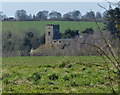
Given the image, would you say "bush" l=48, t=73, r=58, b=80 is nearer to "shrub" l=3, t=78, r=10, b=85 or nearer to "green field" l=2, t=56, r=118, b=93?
"green field" l=2, t=56, r=118, b=93

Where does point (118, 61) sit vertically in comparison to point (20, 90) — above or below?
above

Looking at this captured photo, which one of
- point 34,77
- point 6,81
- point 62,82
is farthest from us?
point 34,77

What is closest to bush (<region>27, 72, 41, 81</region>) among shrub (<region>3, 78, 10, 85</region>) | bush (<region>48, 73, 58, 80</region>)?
bush (<region>48, 73, 58, 80</region>)

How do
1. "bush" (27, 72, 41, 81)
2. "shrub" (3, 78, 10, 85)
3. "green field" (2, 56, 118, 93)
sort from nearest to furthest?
"green field" (2, 56, 118, 93)
"shrub" (3, 78, 10, 85)
"bush" (27, 72, 41, 81)

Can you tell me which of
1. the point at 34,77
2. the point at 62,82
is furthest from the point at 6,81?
the point at 62,82

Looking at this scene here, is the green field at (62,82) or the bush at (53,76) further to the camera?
the bush at (53,76)

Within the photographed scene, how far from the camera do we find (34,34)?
131 feet

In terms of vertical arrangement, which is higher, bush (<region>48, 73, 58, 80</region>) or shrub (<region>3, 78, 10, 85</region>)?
bush (<region>48, 73, 58, 80</region>)

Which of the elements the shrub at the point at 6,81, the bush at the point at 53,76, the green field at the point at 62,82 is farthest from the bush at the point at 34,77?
the shrub at the point at 6,81

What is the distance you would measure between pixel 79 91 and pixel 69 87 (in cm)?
71

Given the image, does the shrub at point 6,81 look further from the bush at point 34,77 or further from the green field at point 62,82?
the bush at point 34,77

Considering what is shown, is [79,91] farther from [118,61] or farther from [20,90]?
[118,61]

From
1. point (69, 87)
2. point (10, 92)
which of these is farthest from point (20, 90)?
point (69, 87)

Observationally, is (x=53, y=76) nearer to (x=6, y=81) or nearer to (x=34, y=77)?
(x=34, y=77)
